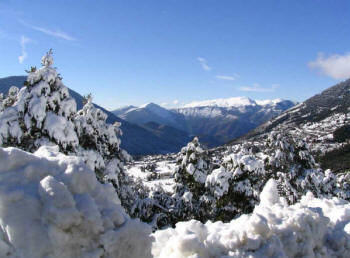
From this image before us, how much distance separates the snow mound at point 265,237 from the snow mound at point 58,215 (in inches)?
41.5

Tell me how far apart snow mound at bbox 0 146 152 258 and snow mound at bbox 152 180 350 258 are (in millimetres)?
1055

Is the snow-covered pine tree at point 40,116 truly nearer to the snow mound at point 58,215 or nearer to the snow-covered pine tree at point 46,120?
the snow-covered pine tree at point 46,120

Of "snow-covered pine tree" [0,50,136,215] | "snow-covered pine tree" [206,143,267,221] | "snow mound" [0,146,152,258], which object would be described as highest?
"snow-covered pine tree" [0,50,136,215]

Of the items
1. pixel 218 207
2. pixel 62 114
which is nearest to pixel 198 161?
pixel 218 207

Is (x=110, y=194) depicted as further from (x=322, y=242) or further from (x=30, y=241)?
(x=322, y=242)

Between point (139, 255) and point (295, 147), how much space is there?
1864 centimetres

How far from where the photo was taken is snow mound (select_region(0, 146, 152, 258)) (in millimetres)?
3449

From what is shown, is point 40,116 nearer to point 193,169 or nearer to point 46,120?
point 46,120

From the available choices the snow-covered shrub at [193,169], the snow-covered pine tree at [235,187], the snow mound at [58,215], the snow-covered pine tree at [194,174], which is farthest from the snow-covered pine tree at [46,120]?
the snow mound at [58,215]

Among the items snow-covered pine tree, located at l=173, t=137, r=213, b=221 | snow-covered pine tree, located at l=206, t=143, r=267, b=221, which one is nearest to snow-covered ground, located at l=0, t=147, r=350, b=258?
snow-covered pine tree, located at l=206, t=143, r=267, b=221

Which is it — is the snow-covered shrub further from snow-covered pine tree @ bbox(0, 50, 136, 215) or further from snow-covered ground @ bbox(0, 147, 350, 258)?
snow-covered ground @ bbox(0, 147, 350, 258)

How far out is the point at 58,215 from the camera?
3.53 metres

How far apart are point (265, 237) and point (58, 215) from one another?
11.8 feet

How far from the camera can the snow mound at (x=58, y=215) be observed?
3449 mm
